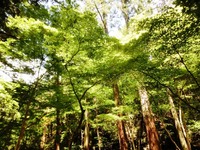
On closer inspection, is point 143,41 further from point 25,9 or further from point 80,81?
point 25,9

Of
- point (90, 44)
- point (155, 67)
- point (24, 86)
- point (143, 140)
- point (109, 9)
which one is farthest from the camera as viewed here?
point (143, 140)

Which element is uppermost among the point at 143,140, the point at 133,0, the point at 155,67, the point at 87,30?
the point at 133,0

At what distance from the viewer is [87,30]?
7.29 m

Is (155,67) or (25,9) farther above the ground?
(25,9)

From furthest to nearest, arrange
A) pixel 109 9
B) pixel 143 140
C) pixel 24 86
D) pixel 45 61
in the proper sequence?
pixel 143 140, pixel 109 9, pixel 24 86, pixel 45 61

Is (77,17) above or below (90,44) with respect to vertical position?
above

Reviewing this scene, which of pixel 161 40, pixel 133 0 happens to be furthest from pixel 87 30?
pixel 133 0

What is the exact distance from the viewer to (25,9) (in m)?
9.07

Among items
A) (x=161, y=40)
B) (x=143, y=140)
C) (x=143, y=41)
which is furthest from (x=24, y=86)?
(x=143, y=140)

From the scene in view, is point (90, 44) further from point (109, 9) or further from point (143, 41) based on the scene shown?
A: point (109, 9)

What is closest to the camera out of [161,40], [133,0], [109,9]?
[161,40]

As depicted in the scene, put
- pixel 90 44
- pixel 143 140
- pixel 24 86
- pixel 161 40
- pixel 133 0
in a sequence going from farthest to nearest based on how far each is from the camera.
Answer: pixel 143 140 < pixel 133 0 < pixel 24 86 < pixel 90 44 < pixel 161 40

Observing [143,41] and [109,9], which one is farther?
[109,9]

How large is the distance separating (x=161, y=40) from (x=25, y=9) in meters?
6.02
